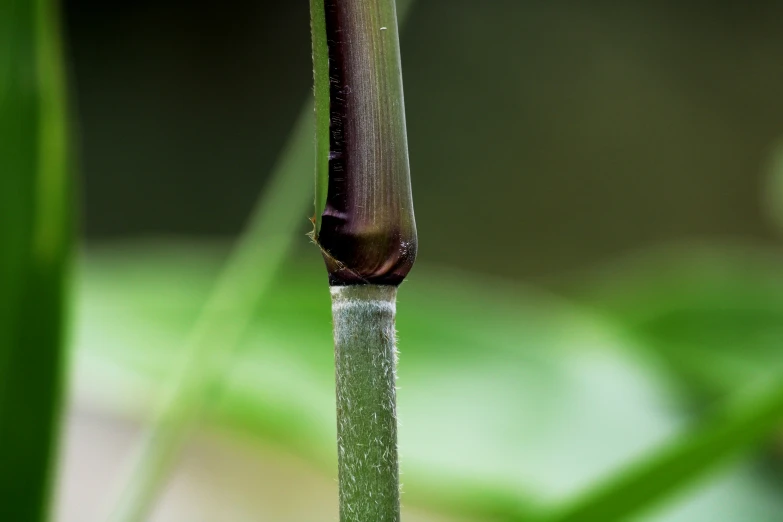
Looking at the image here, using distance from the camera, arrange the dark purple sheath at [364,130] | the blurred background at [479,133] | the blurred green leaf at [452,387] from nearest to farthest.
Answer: the dark purple sheath at [364,130], the blurred green leaf at [452,387], the blurred background at [479,133]

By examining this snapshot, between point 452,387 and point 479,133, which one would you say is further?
point 479,133

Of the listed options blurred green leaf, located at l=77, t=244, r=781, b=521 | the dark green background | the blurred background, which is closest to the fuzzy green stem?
blurred green leaf, located at l=77, t=244, r=781, b=521

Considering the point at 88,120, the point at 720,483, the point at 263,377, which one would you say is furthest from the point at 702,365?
the point at 88,120

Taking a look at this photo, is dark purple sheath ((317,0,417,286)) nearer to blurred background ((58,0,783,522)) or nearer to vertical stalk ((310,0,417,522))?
vertical stalk ((310,0,417,522))

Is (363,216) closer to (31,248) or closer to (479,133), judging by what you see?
(31,248)

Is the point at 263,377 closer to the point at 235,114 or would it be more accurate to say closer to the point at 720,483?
the point at 720,483

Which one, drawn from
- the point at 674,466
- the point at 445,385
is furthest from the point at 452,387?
the point at 674,466

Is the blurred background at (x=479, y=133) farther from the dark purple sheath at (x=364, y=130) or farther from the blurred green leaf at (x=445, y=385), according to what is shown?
the dark purple sheath at (x=364, y=130)

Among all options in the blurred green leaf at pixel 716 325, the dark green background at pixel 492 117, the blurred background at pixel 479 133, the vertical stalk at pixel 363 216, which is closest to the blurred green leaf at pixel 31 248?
the vertical stalk at pixel 363 216
